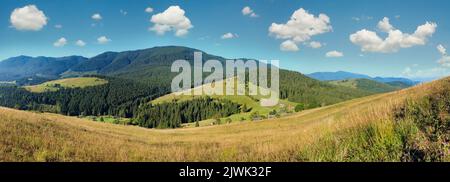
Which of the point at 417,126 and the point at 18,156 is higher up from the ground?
the point at 417,126

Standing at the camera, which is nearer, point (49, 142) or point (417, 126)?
point (417, 126)

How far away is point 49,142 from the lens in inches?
452

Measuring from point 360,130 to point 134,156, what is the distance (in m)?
6.53

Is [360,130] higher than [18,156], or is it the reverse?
[360,130]

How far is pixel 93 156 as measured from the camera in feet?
31.9
